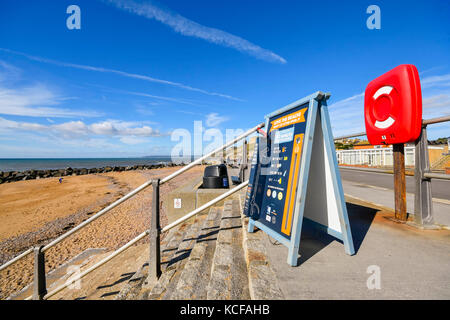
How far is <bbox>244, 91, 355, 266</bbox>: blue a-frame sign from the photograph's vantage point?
212 centimetres

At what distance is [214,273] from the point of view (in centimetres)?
204

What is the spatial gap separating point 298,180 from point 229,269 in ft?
3.96

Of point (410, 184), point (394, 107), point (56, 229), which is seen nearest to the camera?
point (394, 107)

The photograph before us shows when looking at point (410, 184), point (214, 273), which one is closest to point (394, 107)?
point (214, 273)

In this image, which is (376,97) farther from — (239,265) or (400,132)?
(239,265)

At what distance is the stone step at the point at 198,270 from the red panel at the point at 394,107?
10.5 ft

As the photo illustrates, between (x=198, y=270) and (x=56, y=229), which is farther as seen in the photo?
(x=56, y=229)

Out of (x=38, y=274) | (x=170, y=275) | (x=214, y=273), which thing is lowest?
(x=38, y=274)

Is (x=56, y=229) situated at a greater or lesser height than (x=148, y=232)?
lesser

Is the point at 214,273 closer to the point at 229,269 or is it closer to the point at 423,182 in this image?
the point at 229,269

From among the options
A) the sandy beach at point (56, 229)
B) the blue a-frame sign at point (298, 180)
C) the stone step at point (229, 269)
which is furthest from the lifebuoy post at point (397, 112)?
the sandy beach at point (56, 229)

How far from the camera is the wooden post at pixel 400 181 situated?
3.23m

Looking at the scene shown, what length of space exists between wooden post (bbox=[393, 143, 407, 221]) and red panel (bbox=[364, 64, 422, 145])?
33 centimetres

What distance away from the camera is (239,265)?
219cm
